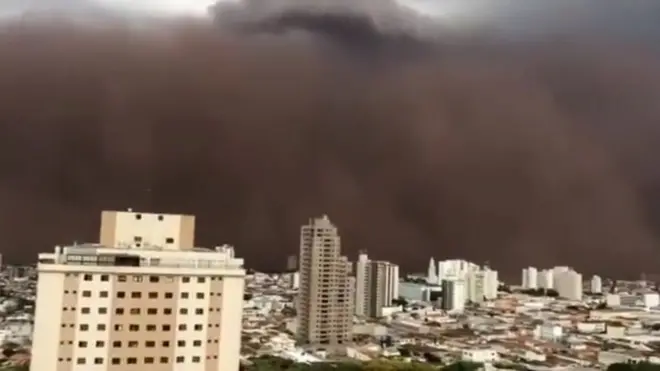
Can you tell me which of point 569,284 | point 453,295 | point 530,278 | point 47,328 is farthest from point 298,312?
point 47,328

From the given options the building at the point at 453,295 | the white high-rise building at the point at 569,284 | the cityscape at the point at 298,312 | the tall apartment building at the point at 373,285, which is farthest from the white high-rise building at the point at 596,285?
the tall apartment building at the point at 373,285

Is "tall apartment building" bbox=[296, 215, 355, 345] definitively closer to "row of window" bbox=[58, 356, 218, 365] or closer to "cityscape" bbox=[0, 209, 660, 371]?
"cityscape" bbox=[0, 209, 660, 371]

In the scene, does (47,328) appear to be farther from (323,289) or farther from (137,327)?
(323,289)

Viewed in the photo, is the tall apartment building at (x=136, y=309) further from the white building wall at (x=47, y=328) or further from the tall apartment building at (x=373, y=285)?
the tall apartment building at (x=373, y=285)

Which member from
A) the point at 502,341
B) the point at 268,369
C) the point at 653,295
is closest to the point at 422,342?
the point at 502,341

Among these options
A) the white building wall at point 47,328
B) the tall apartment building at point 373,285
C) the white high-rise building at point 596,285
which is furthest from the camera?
the white high-rise building at point 596,285
